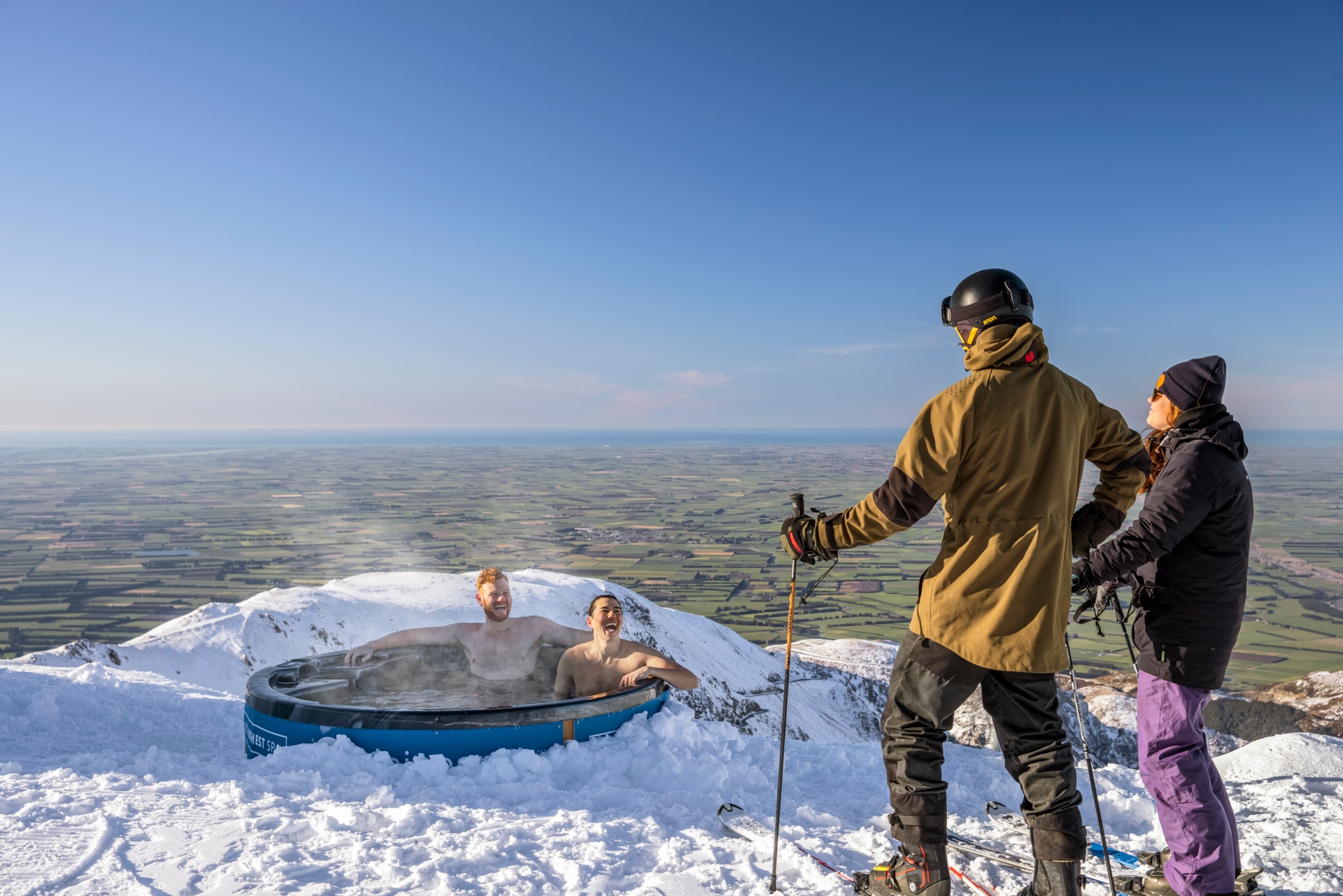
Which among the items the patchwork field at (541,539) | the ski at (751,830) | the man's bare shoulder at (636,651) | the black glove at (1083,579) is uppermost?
the black glove at (1083,579)

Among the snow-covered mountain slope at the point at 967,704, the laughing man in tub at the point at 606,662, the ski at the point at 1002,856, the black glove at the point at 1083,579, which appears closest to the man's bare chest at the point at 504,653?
the laughing man in tub at the point at 606,662

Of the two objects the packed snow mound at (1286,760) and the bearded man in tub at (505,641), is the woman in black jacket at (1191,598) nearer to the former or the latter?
the packed snow mound at (1286,760)

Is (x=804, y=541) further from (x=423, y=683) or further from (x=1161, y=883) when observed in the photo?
(x=423, y=683)

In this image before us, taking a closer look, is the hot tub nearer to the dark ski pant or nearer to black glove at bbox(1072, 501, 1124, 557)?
the dark ski pant

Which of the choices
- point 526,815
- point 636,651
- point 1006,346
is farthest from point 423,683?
point 1006,346

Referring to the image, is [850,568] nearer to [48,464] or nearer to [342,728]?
[342,728]
